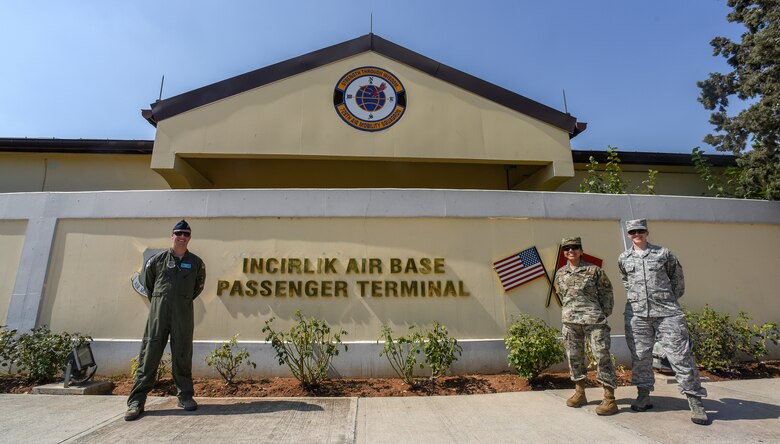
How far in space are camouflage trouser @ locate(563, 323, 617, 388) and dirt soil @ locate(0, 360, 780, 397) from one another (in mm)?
1079

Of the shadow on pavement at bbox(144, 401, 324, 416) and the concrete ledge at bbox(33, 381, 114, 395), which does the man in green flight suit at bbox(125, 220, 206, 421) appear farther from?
the concrete ledge at bbox(33, 381, 114, 395)

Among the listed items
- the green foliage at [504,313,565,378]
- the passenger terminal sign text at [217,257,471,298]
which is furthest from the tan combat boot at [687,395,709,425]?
the passenger terminal sign text at [217,257,471,298]

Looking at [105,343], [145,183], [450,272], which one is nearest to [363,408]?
[450,272]

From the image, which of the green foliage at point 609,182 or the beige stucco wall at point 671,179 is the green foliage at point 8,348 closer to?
the green foliage at point 609,182

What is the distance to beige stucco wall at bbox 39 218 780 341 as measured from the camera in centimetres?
584

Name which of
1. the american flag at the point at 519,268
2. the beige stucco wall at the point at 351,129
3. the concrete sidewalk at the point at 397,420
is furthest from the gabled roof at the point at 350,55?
the concrete sidewalk at the point at 397,420

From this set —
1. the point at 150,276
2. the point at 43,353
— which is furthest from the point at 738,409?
the point at 43,353

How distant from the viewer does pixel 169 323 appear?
14.1 ft

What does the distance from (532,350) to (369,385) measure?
222 cm

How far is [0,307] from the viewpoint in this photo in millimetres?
5984

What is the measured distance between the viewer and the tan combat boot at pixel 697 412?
370cm

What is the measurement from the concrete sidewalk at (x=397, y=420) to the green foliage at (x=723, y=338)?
76cm

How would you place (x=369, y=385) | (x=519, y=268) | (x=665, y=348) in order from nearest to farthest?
(x=665, y=348) < (x=369, y=385) < (x=519, y=268)

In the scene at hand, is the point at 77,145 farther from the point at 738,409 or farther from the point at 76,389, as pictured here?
the point at 738,409
